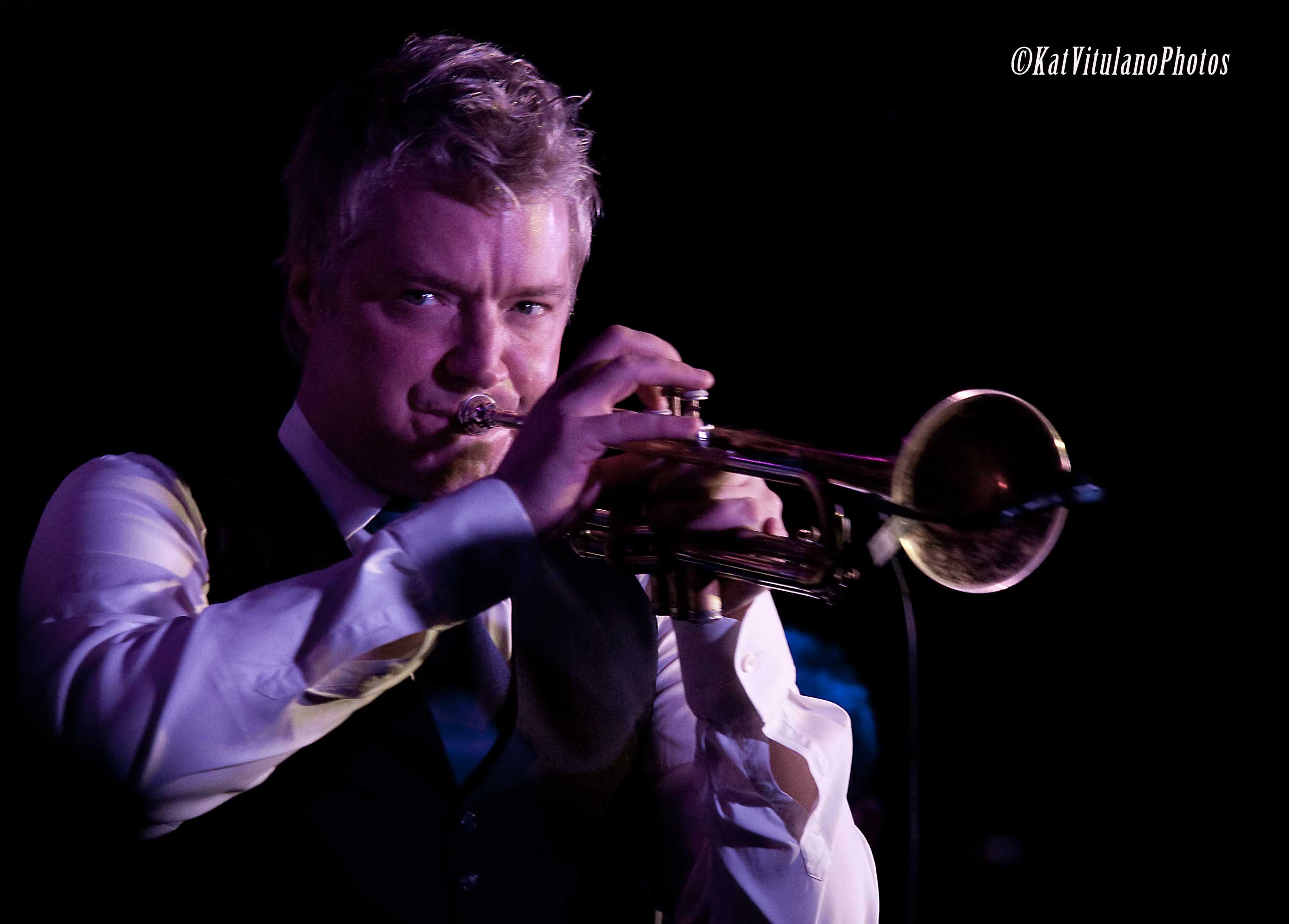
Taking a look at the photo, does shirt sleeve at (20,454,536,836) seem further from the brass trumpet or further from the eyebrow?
the eyebrow

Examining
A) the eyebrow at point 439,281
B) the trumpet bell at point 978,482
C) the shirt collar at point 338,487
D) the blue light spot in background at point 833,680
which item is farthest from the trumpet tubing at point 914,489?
the blue light spot in background at point 833,680

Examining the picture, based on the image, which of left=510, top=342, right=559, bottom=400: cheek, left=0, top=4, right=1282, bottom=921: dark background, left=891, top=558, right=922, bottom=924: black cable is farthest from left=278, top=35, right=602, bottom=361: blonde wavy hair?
left=891, top=558, right=922, bottom=924: black cable

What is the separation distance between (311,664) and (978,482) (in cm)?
94

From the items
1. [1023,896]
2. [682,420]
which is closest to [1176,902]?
[1023,896]

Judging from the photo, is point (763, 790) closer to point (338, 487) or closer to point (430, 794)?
point (430, 794)

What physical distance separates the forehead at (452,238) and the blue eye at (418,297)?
0.14 feet

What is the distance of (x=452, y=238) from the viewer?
1.64 m

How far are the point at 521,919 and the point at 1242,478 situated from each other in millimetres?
1669

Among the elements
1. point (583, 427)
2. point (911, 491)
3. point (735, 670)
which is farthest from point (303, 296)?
point (911, 491)

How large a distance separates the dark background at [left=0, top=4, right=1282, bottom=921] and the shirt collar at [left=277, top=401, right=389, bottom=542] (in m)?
0.18

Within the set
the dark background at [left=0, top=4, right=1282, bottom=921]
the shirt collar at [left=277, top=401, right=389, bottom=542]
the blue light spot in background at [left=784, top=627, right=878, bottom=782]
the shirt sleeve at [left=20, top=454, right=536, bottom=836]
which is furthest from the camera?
the blue light spot in background at [left=784, top=627, right=878, bottom=782]

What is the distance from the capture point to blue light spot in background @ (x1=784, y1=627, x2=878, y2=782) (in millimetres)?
2594

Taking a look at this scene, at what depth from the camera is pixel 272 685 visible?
1191 millimetres

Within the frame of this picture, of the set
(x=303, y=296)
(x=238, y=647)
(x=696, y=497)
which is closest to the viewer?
(x=238, y=647)
